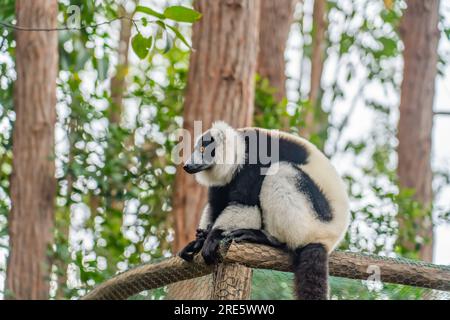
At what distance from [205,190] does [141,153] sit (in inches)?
48.6

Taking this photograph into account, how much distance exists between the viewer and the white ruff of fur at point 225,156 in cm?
500

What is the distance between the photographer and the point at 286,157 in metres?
4.89

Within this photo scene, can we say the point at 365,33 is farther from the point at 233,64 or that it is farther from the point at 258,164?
the point at 258,164

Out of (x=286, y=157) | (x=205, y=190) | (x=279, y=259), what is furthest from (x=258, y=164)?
(x=205, y=190)

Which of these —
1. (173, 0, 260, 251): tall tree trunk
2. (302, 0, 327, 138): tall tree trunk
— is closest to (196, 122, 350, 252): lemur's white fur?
(173, 0, 260, 251): tall tree trunk

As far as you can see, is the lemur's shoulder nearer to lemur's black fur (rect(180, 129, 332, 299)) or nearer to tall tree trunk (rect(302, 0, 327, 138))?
lemur's black fur (rect(180, 129, 332, 299))

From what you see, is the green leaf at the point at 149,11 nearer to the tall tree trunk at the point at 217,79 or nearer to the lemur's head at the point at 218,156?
the lemur's head at the point at 218,156

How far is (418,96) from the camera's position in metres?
11.7

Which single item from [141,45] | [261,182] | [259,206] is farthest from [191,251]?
[141,45]

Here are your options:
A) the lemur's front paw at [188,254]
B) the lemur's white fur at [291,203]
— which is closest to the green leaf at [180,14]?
the lemur's white fur at [291,203]

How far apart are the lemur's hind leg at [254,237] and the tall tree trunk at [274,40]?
15.0 feet

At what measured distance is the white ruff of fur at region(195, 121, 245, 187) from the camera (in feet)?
16.4

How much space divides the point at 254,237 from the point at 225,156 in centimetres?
63

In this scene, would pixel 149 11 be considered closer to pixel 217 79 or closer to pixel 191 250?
pixel 191 250
